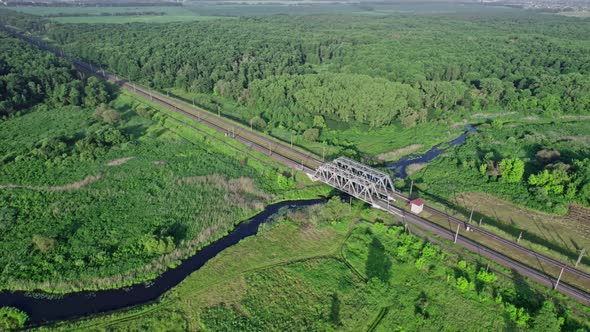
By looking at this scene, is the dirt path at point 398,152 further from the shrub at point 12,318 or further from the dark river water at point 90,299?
the shrub at point 12,318

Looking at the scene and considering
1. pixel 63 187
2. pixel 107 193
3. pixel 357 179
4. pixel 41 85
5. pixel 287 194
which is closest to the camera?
pixel 357 179

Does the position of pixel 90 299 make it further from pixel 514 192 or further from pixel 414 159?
pixel 514 192

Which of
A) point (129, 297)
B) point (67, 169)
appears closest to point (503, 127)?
point (129, 297)

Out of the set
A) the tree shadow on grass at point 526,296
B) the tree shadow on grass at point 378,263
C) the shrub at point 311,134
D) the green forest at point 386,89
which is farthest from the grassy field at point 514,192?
the shrub at point 311,134

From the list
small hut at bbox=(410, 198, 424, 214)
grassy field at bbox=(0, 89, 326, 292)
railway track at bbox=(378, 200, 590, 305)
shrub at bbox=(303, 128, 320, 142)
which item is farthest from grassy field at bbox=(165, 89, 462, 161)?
railway track at bbox=(378, 200, 590, 305)

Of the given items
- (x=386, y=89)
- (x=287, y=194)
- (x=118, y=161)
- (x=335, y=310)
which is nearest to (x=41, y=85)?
(x=118, y=161)

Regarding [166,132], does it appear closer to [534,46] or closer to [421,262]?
[421,262]
